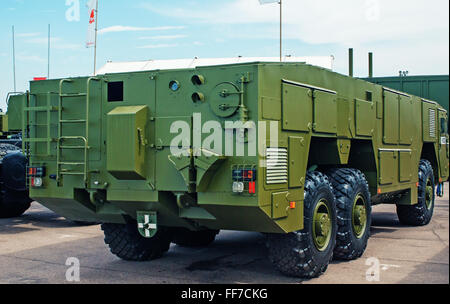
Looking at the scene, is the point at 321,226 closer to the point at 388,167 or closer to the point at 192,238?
the point at 192,238

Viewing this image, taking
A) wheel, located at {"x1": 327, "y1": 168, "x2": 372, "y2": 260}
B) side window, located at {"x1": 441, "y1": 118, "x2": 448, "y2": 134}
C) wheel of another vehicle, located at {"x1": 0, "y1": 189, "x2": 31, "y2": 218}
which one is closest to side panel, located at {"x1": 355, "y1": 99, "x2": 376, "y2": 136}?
wheel, located at {"x1": 327, "y1": 168, "x2": 372, "y2": 260}

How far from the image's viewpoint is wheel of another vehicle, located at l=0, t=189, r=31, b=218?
1227cm

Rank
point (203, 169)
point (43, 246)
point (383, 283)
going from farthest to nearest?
point (43, 246) → point (383, 283) → point (203, 169)

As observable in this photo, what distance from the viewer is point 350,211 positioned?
747 cm

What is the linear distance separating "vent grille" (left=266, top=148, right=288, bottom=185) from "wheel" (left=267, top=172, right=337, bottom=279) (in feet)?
1.95

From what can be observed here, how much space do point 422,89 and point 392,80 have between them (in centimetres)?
108

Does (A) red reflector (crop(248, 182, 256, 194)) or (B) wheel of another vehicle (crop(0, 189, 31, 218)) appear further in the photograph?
(B) wheel of another vehicle (crop(0, 189, 31, 218))

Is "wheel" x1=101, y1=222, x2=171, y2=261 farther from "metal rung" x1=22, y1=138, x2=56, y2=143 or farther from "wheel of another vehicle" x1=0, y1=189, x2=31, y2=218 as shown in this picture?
"wheel of another vehicle" x1=0, y1=189, x2=31, y2=218

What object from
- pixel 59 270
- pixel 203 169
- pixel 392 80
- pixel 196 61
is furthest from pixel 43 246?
pixel 392 80

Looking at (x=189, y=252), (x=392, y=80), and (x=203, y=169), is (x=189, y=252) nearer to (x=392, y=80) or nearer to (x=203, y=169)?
(x=203, y=169)

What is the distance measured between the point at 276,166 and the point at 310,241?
1065 mm

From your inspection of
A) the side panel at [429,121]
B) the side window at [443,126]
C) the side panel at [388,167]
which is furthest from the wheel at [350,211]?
the side window at [443,126]

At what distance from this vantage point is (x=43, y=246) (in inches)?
364
